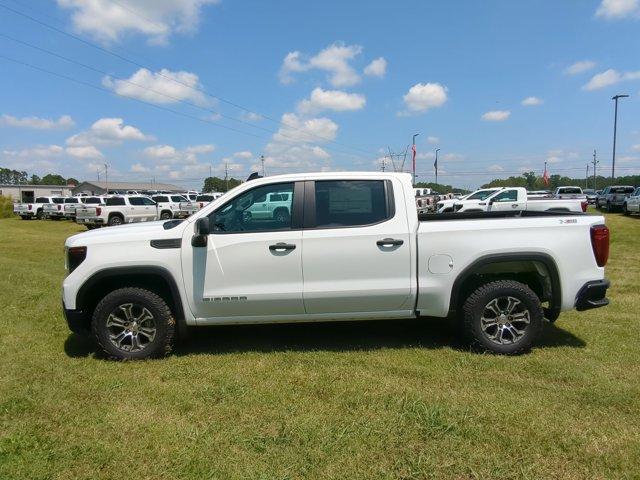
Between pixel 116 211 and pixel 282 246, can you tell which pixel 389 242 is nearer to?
pixel 282 246

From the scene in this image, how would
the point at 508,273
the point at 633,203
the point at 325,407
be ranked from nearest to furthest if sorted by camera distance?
1. the point at 325,407
2. the point at 508,273
3. the point at 633,203

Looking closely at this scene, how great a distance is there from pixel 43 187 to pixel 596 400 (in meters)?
103

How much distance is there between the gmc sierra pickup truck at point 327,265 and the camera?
15.2 feet

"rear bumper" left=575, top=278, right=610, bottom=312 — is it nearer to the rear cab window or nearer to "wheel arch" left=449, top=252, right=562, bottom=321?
"wheel arch" left=449, top=252, right=562, bottom=321

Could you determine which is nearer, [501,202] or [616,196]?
[501,202]

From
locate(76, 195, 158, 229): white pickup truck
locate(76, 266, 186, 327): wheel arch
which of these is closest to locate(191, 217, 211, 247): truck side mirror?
locate(76, 266, 186, 327): wheel arch

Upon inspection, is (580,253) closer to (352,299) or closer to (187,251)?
(352,299)

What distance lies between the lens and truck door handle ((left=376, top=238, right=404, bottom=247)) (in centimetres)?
461

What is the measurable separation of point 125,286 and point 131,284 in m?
0.06

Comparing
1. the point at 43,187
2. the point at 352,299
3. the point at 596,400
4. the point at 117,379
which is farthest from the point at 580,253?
the point at 43,187

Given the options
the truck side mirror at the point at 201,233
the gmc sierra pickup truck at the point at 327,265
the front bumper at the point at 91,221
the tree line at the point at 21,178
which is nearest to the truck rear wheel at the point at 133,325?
the gmc sierra pickup truck at the point at 327,265

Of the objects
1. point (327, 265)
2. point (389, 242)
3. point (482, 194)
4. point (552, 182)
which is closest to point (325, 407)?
point (327, 265)

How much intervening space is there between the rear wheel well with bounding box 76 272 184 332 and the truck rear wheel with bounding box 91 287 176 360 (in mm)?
124

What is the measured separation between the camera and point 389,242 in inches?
182
